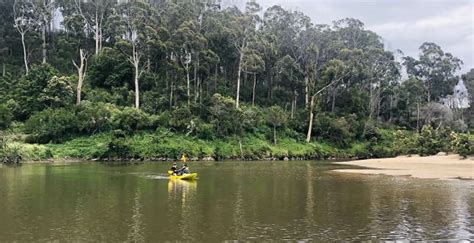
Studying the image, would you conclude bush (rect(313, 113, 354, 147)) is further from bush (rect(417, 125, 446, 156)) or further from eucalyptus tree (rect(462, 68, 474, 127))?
eucalyptus tree (rect(462, 68, 474, 127))

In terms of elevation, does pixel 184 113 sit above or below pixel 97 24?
below

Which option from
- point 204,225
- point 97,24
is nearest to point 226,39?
point 97,24

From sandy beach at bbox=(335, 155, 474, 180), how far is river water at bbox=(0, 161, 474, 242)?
5392mm

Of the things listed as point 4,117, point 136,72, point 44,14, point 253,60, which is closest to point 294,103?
point 253,60

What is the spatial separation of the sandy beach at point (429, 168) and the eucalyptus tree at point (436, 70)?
42284mm

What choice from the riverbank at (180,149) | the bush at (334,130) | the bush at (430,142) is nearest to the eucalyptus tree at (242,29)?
the riverbank at (180,149)

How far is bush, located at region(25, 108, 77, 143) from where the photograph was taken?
54719mm

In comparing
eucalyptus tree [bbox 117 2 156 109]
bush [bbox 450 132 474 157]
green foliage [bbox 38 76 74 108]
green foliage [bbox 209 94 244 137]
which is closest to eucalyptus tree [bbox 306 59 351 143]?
green foliage [bbox 209 94 244 137]

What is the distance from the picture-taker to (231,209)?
20641 millimetres

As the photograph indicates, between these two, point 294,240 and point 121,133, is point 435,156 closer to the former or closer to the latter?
point 121,133

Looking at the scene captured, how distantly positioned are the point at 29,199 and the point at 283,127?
50.3 metres

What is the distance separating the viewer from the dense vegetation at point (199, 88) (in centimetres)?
5750

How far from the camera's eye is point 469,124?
90.1 metres

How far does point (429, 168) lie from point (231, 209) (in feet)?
98.1
